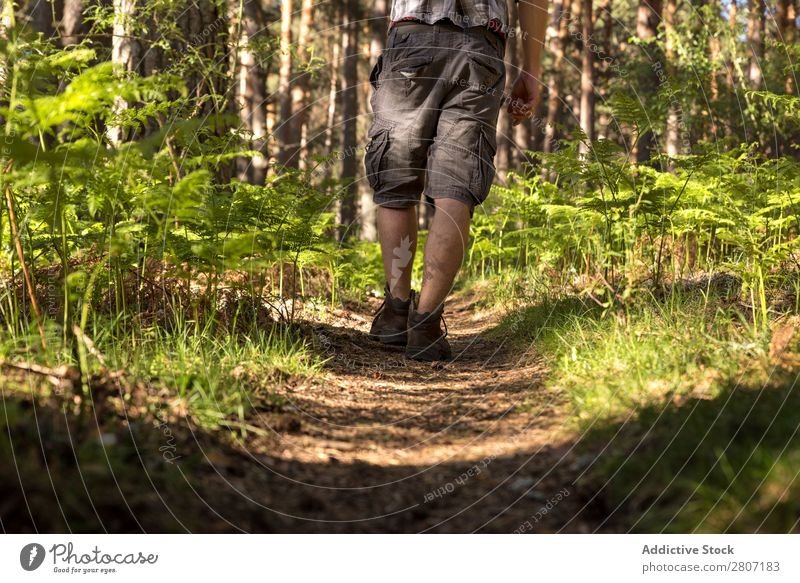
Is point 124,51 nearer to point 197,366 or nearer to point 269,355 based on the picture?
point 269,355

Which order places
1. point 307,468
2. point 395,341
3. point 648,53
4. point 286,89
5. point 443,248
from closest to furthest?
1. point 307,468
2. point 443,248
3. point 395,341
4. point 648,53
5. point 286,89

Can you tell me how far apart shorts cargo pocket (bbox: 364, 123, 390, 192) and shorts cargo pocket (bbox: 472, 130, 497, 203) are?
51 cm

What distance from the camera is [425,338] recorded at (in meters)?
3.76

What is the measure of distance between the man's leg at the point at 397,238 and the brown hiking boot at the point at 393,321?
18cm

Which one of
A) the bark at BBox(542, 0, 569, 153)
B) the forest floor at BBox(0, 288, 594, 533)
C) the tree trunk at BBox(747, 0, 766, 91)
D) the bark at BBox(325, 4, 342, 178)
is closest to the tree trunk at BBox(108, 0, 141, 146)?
the forest floor at BBox(0, 288, 594, 533)

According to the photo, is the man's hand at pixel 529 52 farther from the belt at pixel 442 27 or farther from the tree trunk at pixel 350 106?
the tree trunk at pixel 350 106

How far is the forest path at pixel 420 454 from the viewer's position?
1.83 meters

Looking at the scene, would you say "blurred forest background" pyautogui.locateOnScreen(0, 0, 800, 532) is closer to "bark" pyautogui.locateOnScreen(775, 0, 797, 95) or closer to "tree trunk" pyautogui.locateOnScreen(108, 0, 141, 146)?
"tree trunk" pyautogui.locateOnScreen(108, 0, 141, 146)

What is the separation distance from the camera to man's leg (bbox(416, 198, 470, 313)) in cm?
360

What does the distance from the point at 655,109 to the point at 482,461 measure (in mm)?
8060

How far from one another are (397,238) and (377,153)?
18.6 inches

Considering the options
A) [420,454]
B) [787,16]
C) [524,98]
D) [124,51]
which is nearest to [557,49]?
[787,16]

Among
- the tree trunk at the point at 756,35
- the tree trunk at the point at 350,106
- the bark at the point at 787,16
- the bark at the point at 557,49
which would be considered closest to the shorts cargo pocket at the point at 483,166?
the tree trunk at the point at 756,35
